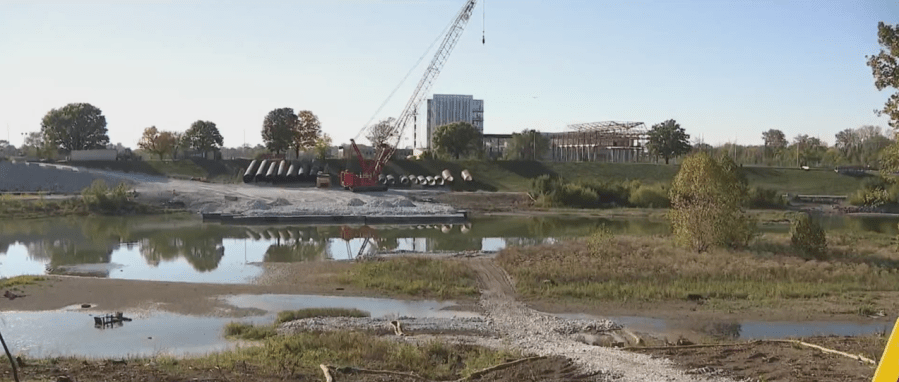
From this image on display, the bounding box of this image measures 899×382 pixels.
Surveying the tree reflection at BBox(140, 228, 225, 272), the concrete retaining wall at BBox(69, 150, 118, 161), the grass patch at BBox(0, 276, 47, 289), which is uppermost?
the concrete retaining wall at BBox(69, 150, 118, 161)

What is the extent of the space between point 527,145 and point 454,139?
13.5m

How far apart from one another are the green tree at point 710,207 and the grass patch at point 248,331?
1781 centimetres

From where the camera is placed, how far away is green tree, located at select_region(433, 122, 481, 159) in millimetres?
91500

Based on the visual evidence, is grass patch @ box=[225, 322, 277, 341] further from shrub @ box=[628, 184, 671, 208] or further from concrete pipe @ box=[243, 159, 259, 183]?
concrete pipe @ box=[243, 159, 259, 183]

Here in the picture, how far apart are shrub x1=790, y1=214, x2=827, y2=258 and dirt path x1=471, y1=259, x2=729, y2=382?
11550 millimetres

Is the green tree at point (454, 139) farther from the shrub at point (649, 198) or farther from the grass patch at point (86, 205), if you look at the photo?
the grass patch at point (86, 205)

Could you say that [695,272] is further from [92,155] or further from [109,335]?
[92,155]

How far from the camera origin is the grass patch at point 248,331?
1623 cm

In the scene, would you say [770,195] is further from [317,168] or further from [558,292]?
[558,292]

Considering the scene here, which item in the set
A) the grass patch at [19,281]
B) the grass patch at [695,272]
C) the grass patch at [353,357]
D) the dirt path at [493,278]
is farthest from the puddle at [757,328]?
the grass patch at [19,281]

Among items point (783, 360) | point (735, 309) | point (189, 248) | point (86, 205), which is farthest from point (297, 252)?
point (86, 205)

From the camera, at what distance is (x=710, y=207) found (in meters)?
28.8

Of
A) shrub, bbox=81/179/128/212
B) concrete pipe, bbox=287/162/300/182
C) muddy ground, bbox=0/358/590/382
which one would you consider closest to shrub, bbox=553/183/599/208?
concrete pipe, bbox=287/162/300/182

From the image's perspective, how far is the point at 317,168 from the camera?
74.9m
